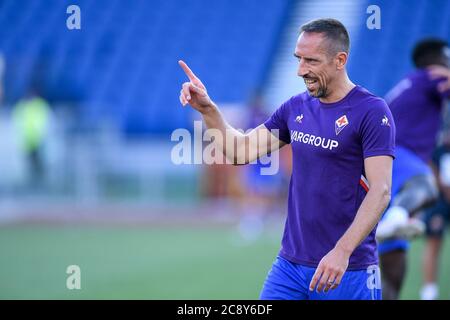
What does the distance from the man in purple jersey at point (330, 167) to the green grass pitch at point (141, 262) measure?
377 centimetres

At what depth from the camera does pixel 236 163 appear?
17.0ft

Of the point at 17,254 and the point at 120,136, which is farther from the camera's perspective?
the point at 120,136

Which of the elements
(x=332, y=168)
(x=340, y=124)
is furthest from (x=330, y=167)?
(x=340, y=124)

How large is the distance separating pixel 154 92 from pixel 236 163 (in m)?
18.9

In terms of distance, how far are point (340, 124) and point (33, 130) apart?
1607cm

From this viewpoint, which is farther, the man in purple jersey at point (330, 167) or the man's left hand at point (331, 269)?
the man in purple jersey at point (330, 167)

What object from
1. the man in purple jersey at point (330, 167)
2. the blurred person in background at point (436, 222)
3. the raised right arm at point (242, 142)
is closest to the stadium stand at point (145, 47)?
the blurred person in background at point (436, 222)

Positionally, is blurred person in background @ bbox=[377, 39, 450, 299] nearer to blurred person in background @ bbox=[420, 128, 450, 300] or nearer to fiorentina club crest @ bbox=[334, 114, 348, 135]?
blurred person in background @ bbox=[420, 128, 450, 300]

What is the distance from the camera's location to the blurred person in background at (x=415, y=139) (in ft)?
22.1

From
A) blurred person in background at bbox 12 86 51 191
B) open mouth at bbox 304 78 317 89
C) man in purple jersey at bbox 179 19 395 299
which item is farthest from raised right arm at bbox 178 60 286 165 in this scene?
blurred person in background at bbox 12 86 51 191

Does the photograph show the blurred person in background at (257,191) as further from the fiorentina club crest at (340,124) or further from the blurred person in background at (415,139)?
the fiorentina club crest at (340,124)
